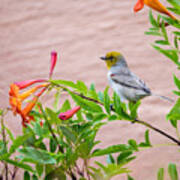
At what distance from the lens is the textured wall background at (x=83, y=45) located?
52.5 inches

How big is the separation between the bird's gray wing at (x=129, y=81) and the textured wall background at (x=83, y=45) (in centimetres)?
47

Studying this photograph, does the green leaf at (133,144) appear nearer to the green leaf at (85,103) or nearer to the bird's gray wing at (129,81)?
the green leaf at (85,103)

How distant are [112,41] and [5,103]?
479mm

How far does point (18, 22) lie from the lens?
5.25 feet

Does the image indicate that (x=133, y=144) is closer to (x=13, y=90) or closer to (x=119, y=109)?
(x=119, y=109)

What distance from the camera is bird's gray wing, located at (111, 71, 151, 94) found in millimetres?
771

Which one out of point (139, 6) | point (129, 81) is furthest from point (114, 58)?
point (139, 6)

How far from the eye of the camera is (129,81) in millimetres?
800

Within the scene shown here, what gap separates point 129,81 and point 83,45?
0.72m

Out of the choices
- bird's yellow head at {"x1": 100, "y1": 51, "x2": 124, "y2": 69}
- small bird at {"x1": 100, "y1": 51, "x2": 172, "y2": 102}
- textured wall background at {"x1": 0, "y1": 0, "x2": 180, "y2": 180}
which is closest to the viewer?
small bird at {"x1": 100, "y1": 51, "x2": 172, "y2": 102}

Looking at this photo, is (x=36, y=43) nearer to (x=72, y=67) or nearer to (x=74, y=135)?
(x=72, y=67)

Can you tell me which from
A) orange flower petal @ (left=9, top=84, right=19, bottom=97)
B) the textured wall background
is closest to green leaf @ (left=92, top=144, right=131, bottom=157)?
orange flower petal @ (left=9, top=84, right=19, bottom=97)

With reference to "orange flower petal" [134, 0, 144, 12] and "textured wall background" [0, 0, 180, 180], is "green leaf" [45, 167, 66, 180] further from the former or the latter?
"textured wall background" [0, 0, 180, 180]

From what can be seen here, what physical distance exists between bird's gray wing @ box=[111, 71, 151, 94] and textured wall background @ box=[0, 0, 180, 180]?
47cm
